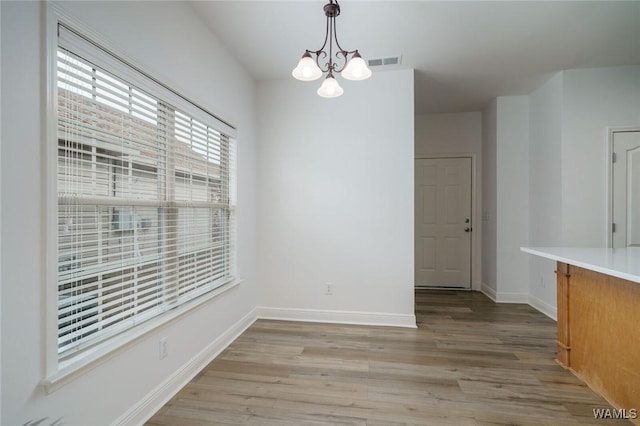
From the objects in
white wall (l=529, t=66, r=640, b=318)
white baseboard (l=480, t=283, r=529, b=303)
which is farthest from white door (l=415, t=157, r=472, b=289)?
white wall (l=529, t=66, r=640, b=318)

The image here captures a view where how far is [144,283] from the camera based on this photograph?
68.8 inches

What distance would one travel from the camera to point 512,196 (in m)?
3.89

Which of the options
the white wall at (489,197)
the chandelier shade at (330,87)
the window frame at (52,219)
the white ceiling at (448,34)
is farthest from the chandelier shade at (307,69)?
the white wall at (489,197)

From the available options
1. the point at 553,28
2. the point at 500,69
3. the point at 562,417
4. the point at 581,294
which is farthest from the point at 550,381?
the point at 500,69

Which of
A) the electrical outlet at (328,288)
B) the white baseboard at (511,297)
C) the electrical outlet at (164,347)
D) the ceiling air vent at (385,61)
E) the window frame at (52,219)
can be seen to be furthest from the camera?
the white baseboard at (511,297)

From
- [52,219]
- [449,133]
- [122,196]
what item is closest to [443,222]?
[449,133]

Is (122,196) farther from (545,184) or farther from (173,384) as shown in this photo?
(545,184)

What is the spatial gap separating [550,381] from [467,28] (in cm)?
273

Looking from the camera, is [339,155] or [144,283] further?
[339,155]

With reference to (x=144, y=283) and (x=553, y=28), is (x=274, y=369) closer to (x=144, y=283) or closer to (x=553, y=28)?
(x=144, y=283)

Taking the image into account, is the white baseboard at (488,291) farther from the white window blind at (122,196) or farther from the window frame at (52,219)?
the window frame at (52,219)

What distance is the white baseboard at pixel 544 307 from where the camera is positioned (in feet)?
10.7

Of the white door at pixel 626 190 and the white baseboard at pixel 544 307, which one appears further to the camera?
the white baseboard at pixel 544 307

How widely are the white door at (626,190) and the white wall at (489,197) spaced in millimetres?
1148
